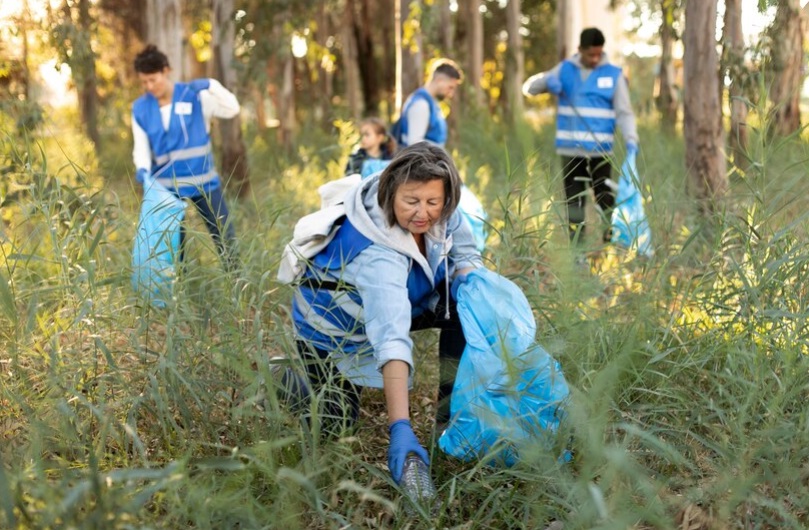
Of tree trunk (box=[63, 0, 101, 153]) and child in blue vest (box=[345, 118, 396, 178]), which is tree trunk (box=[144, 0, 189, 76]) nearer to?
tree trunk (box=[63, 0, 101, 153])

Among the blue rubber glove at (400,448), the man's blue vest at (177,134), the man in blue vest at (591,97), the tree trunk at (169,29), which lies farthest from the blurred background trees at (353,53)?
the blue rubber glove at (400,448)

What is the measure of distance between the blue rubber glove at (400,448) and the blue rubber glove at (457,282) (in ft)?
1.95

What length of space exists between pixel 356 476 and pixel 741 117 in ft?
20.3

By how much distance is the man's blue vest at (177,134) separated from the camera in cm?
597

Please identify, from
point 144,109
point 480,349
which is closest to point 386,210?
point 480,349

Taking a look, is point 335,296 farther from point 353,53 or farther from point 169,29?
point 353,53

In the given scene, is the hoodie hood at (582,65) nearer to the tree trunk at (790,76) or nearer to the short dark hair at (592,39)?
the short dark hair at (592,39)

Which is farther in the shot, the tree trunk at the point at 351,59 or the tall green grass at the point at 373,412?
the tree trunk at the point at 351,59

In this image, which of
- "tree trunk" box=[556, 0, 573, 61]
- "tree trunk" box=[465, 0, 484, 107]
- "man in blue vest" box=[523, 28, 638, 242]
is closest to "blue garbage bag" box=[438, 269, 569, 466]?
"man in blue vest" box=[523, 28, 638, 242]

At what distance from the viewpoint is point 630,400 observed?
3.46m

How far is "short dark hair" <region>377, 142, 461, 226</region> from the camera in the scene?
3238 millimetres

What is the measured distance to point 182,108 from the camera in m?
6.04

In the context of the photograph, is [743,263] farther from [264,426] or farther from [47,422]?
[47,422]

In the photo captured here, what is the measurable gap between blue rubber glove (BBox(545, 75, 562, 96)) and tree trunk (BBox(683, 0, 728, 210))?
879 mm
